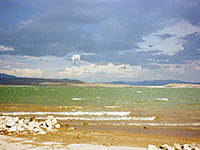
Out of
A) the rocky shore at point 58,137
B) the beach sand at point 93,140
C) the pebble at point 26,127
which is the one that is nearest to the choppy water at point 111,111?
the beach sand at point 93,140

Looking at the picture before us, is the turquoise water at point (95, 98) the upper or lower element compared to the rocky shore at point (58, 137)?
lower

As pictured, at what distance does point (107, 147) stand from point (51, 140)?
3685 mm

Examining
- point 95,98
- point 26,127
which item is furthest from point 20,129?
point 95,98

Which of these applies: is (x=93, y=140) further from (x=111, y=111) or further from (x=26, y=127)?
(x=111, y=111)

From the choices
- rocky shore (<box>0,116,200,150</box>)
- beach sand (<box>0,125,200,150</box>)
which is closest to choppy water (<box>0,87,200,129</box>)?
beach sand (<box>0,125,200,150</box>)

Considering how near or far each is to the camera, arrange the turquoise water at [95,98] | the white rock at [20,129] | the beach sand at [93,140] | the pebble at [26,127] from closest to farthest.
A: 1. the beach sand at [93,140]
2. the pebble at [26,127]
3. the white rock at [20,129]
4. the turquoise water at [95,98]

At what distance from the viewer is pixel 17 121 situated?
14.9 meters

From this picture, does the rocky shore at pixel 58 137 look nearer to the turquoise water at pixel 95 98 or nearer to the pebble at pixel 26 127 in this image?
the pebble at pixel 26 127

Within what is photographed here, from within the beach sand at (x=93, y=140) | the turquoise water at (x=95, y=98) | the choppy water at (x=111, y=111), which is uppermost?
the beach sand at (x=93, y=140)

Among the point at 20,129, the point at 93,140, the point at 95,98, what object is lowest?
the point at 95,98

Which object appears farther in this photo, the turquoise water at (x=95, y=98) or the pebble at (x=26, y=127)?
the turquoise water at (x=95, y=98)

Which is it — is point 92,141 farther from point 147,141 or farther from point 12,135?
point 12,135

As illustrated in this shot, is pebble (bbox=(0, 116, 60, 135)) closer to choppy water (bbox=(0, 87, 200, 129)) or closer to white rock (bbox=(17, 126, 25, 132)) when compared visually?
white rock (bbox=(17, 126, 25, 132))

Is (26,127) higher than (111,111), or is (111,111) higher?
(26,127)
